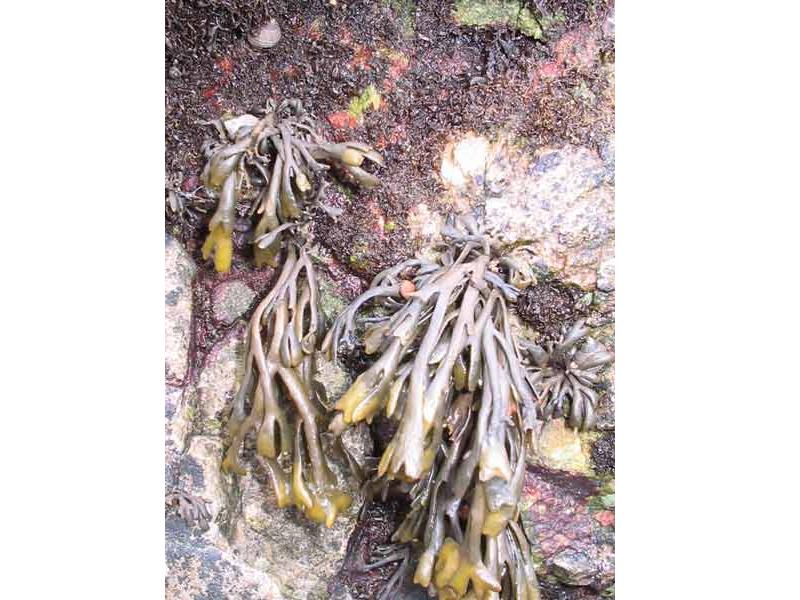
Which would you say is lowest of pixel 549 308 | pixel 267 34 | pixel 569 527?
pixel 569 527

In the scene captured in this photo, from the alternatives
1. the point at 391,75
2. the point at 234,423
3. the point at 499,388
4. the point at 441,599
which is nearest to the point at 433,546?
the point at 441,599

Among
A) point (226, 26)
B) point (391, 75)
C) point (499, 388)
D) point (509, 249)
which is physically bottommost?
point (499, 388)

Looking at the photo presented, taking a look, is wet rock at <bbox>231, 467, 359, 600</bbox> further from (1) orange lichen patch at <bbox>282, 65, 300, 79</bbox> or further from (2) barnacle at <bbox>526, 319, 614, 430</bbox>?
(1) orange lichen patch at <bbox>282, 65, 300, 79</bbox>

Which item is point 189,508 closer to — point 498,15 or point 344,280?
point 344,280

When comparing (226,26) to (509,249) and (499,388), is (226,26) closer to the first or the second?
(509,249)

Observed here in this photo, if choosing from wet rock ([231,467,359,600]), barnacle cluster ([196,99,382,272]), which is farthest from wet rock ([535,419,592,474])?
barnacle cluster ([196,99,382,272])

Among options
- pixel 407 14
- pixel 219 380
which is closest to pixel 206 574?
pixel 219 380
